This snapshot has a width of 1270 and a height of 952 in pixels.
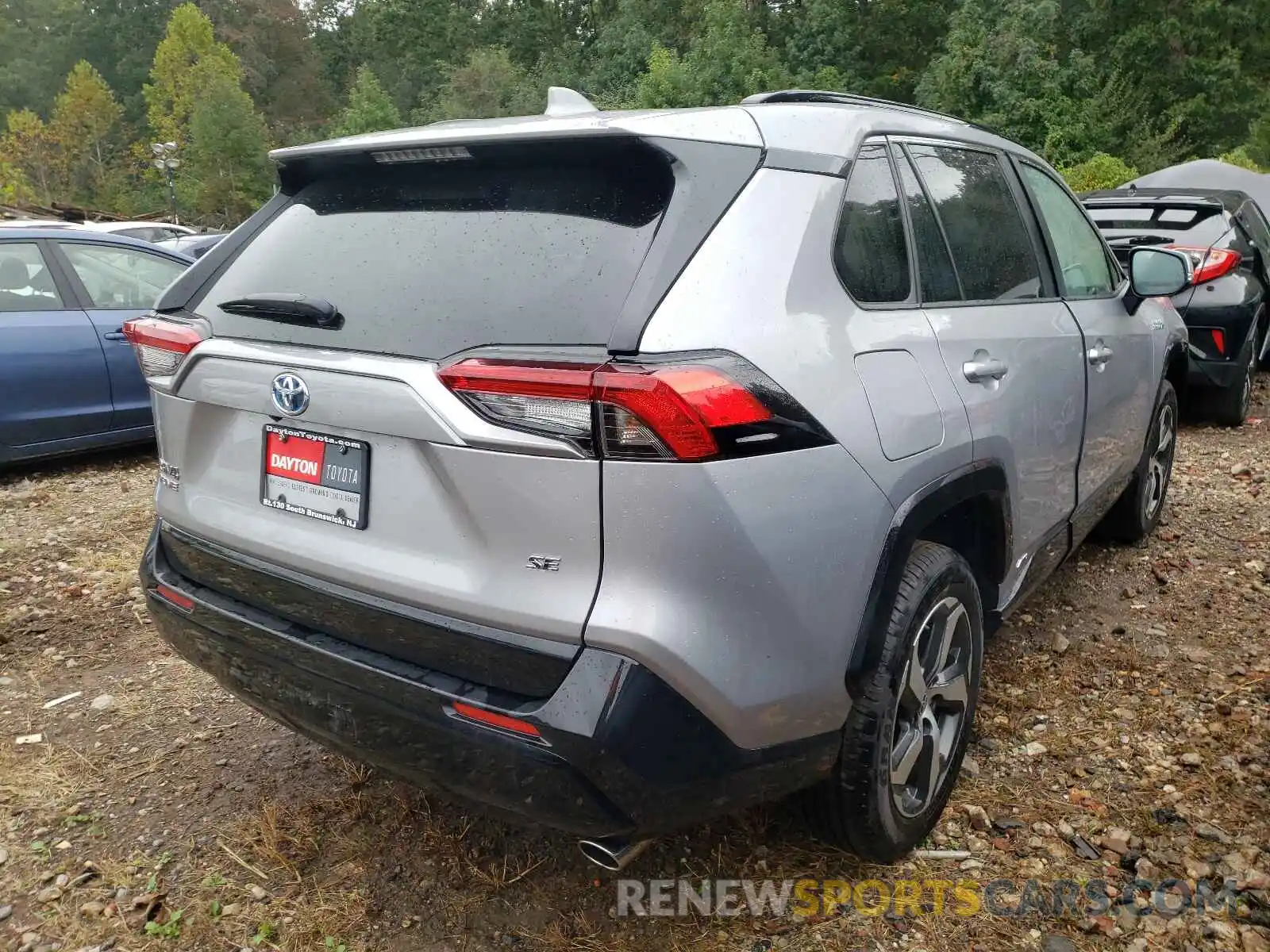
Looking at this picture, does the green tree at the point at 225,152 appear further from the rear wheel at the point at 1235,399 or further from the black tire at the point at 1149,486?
the black tire at the point at 1149,486

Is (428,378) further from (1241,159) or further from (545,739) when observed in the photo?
(1241,159)

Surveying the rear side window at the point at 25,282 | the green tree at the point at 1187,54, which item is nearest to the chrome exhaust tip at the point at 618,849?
the rear side window at the point at 25,282

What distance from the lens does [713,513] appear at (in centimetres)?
163

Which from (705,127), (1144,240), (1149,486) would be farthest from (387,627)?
(1144,240)

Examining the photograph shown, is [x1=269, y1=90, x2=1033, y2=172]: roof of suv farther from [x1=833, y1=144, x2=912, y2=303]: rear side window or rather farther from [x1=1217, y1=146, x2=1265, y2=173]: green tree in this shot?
[x1=1217, y1=146, x2=1265, y2=173]: green tree

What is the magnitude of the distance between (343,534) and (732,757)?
87 centimetres

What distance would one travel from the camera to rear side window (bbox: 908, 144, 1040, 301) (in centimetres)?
255

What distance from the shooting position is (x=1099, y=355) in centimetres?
320

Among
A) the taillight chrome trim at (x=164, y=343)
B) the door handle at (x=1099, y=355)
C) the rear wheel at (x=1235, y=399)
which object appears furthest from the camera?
the rear wheel at (x=1235, y=399)

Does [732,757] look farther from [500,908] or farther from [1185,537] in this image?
[1185,537]

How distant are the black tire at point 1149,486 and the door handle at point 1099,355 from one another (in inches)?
34.9

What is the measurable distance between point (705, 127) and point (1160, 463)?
3505 mm

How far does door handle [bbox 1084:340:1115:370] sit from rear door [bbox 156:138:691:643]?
1963 millimetres

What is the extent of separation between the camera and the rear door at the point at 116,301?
580 centimetres
